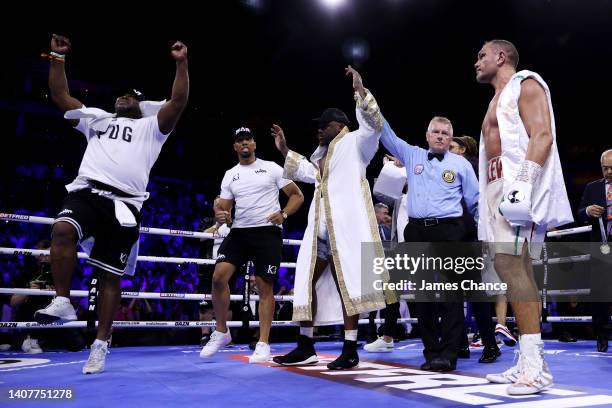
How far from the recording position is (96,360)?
2.55 m

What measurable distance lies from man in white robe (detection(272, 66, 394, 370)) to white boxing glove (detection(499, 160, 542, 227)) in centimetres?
94

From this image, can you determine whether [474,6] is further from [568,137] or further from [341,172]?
[568,137]

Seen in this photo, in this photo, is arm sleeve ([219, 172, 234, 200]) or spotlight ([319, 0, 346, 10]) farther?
spotlight ([319, 0, 346, 10])

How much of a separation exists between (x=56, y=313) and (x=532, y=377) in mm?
1888

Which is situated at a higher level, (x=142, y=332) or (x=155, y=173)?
(x=155, y=173)

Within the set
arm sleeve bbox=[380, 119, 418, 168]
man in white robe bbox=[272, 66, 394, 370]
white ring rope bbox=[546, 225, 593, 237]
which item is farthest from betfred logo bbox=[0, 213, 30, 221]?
white ring rope bbox=[546, 225, 593, 237]

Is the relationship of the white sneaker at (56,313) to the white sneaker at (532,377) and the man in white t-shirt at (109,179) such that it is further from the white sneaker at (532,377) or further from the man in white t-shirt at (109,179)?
the white sneaker at (532,377)

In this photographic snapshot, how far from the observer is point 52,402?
168 cm

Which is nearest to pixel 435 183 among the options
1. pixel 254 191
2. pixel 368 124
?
pixel 368 124

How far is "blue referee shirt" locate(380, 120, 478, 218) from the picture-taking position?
2.92 meters

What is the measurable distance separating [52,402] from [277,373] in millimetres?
1085

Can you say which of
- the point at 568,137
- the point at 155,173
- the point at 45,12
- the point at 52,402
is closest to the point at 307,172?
the point at 52,402

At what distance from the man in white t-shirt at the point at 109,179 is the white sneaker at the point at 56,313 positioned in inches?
8.8

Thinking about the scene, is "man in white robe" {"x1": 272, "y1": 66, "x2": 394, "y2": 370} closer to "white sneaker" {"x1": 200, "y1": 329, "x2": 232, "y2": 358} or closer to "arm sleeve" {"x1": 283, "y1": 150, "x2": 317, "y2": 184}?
"arm sleeve" {"x1": 283, "y1": 150, "x2": 317, "y2": 184}
